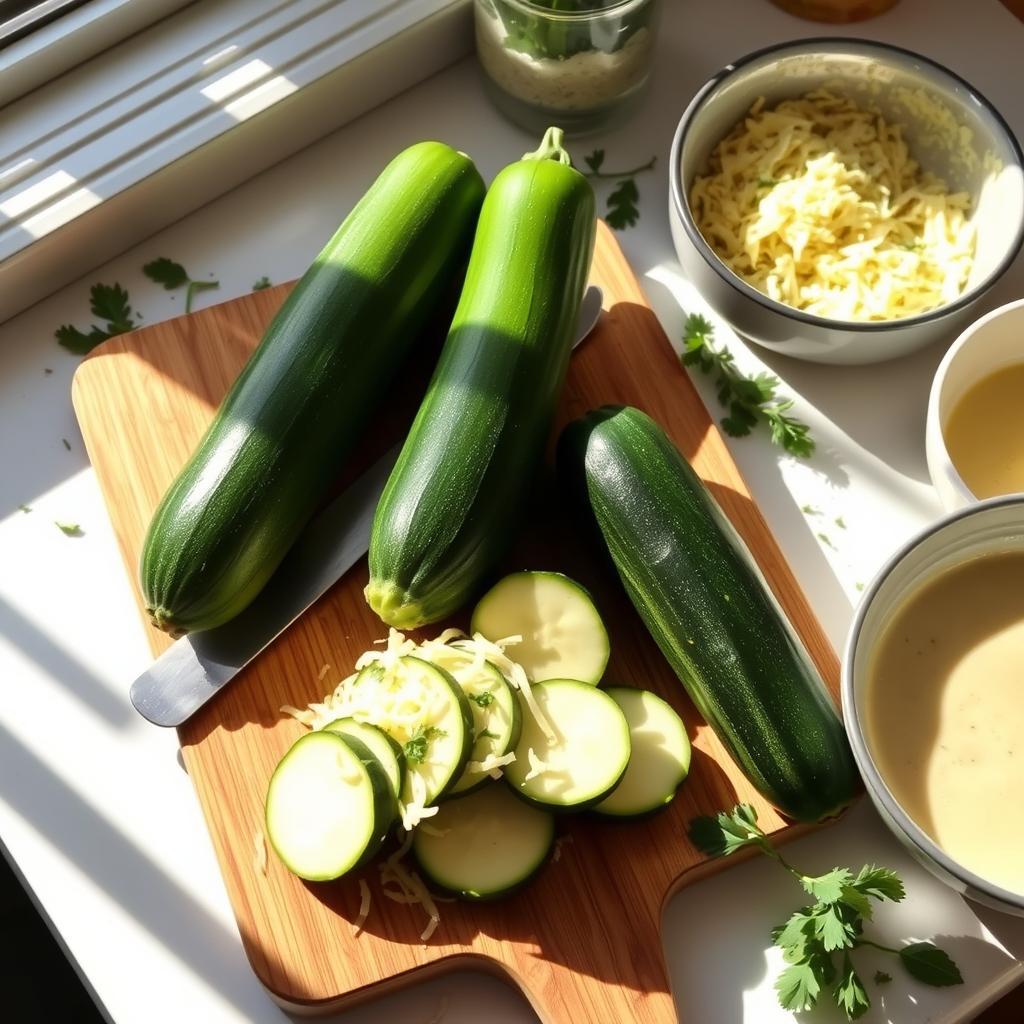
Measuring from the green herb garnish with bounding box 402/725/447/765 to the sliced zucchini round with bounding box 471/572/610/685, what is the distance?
6.0 inches

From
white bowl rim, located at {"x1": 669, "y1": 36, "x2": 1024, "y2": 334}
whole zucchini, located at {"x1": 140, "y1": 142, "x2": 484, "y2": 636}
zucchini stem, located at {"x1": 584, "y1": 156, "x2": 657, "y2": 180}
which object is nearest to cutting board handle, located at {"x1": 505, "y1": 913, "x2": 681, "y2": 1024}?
whole zucchini, located at {"x1": 140, "y1": 142, "x2": 484, "y2": 636}

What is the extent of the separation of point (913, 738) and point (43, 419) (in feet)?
3.65

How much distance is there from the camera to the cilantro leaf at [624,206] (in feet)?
5.52

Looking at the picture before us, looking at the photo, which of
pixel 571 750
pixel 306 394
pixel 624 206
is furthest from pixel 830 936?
pixel 624 206

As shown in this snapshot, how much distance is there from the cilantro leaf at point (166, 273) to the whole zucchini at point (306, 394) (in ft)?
0.90

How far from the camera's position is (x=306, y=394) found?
4.39 feet

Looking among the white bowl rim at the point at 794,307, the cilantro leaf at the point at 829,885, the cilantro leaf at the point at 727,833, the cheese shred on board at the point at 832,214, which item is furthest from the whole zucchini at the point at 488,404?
the cilantro leaf at the point at 829,885

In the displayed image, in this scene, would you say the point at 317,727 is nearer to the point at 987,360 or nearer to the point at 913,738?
the point at 913,738

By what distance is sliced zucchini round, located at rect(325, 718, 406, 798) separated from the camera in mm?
1184

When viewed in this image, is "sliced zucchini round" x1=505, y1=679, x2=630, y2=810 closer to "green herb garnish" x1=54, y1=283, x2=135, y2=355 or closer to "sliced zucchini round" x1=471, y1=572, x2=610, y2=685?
"sliced zucchini round" x1=471, y1=572, x2=610, y2=685

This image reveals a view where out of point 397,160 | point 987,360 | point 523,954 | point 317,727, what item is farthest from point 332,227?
point 523,954

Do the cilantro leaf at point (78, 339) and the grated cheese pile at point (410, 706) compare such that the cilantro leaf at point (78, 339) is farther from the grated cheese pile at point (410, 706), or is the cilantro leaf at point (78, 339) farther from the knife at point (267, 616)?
the grated cheese pile at point (410, 706)

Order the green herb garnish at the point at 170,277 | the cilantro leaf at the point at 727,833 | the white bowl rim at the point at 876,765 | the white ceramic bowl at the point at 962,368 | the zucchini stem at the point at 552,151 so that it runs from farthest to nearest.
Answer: the green herb garnish at the point at 170,277
the zucchini stem at the point at 552,151
the white ceramic bowl at the point at 962,368
the cilantro leaf at the point at 727,833
the white bowl rim at the point at 876,765

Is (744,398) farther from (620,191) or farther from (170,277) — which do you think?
→ (170,277)
